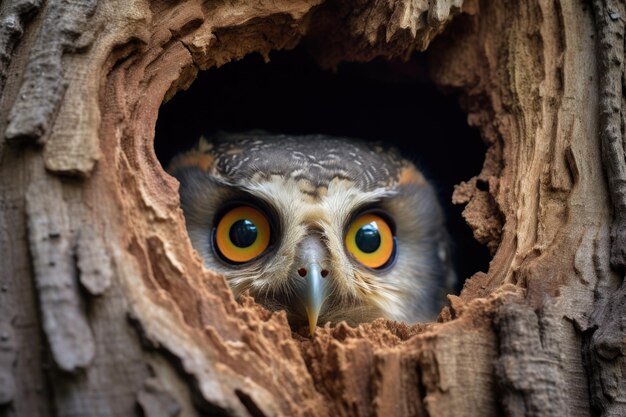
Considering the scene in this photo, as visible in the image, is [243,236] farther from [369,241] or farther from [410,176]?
[410,176]

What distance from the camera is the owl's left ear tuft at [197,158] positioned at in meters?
3.02

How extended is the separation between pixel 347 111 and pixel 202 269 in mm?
2696

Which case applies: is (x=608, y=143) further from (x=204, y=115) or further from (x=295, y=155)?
(x=204, y=115)

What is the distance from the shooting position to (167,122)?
3.53 m

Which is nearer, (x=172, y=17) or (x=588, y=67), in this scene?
(x=172, y=17)

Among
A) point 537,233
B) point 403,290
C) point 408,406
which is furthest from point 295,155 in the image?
point 408,406

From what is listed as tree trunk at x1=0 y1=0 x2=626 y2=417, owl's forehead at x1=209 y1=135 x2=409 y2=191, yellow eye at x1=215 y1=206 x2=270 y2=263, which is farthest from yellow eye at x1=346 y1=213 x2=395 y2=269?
tree trunk at x1=0 y1=0 x2=626 y2=417

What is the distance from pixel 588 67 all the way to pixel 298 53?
5.71 ft

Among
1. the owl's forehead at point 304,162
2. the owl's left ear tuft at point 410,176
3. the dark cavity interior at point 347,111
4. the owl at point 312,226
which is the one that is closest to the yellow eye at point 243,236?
the owl at point 312,226

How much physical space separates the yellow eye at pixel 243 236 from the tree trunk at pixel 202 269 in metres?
0.71

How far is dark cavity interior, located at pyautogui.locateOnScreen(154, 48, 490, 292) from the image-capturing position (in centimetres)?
358

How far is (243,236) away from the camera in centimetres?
276

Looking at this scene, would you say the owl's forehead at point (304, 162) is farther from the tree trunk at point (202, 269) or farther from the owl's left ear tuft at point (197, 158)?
the tree trunk at point (202, 269)

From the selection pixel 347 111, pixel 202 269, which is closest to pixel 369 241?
pixel 202 269
